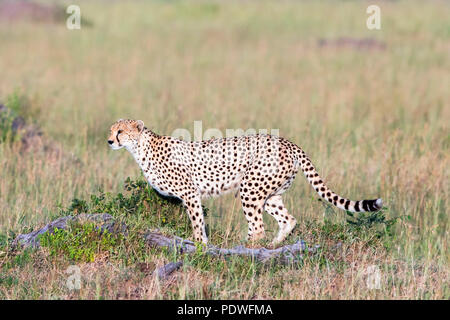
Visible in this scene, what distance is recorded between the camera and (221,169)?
602 cm

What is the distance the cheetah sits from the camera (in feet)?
19.4

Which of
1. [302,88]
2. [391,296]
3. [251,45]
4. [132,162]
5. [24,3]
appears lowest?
[391,296]

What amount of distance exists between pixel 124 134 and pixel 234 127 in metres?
5.80

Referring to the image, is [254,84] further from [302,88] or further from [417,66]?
[417,66]

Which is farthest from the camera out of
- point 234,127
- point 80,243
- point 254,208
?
point 234,127

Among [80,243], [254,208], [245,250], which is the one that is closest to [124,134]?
[80,243]

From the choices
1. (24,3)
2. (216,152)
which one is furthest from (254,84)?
(24,3)

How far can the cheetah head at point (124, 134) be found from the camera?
5.81 metres

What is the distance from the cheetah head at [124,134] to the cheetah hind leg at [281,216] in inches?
50.2

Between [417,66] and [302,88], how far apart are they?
4.17 meters

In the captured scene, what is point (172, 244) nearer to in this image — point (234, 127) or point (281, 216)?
point (281, 216)

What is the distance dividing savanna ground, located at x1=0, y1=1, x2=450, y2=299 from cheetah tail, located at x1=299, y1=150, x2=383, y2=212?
13.1 inches

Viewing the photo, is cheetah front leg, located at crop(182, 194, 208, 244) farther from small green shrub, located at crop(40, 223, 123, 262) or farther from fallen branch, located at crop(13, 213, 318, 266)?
small green shrub, located at crop(40, 223, 123, 262)

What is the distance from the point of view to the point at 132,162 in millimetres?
9312
